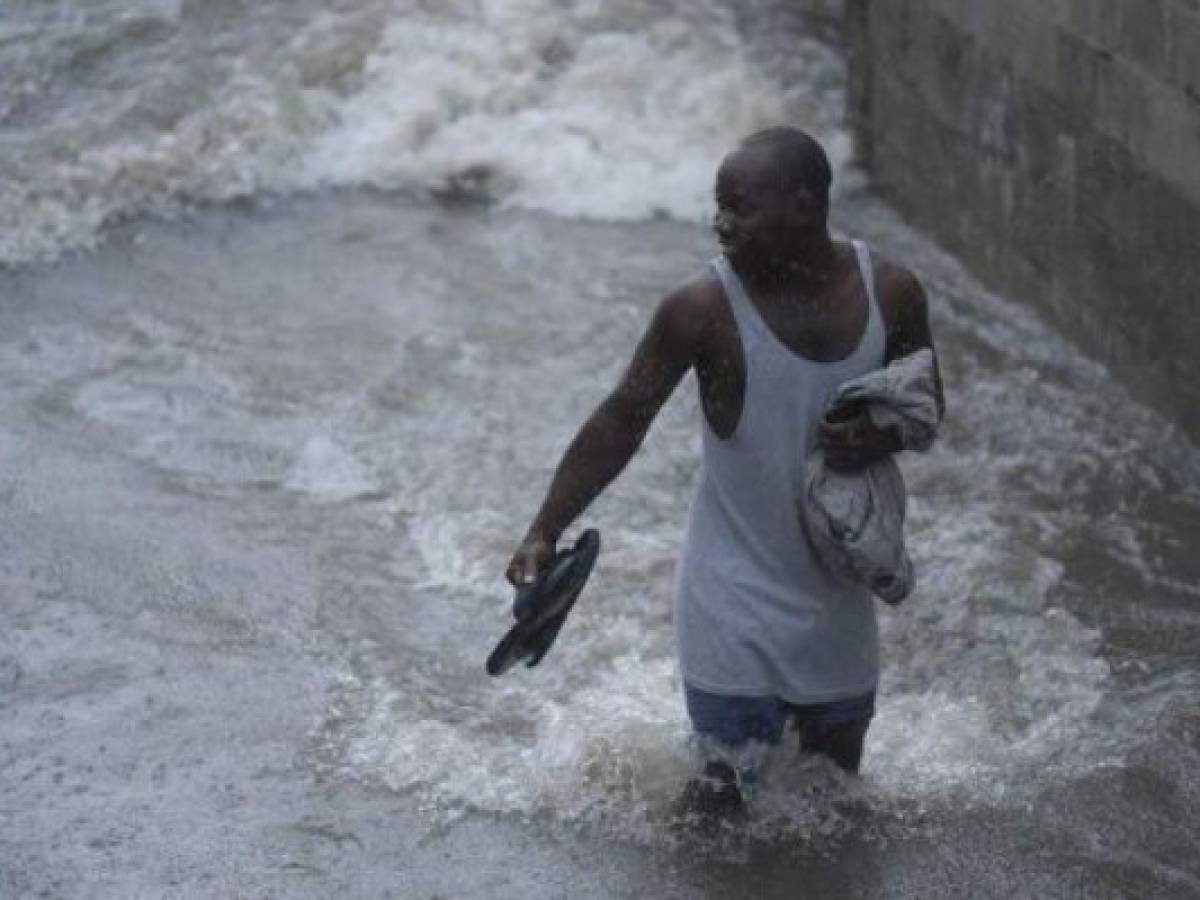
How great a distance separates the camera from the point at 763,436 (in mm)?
4531

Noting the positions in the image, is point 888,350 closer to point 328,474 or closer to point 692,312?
point 692,312

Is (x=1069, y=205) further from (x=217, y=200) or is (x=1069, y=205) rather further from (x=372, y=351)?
(x=217, y=200)

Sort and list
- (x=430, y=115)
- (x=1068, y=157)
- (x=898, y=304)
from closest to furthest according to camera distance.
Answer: (x=898, y=304) → (x=1068, y=157) → (x=430, y=115)

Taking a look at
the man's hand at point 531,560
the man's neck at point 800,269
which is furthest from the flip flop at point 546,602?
the man's neck at point 800,269

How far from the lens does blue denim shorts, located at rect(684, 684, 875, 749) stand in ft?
15.6

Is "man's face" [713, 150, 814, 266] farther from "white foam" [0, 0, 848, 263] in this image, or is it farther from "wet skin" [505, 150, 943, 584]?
"white foam" [0, 0, 848, 263]

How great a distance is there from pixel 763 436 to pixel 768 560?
27 cm

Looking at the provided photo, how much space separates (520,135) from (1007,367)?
3922mm

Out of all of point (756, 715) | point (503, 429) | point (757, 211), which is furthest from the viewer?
point (503, 429)

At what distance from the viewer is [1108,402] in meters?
8.12

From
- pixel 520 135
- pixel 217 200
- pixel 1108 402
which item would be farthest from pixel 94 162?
pixel 1108 402

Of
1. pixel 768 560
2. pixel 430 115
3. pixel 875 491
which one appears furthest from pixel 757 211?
pixel 430 115

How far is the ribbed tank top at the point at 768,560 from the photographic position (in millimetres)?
4484

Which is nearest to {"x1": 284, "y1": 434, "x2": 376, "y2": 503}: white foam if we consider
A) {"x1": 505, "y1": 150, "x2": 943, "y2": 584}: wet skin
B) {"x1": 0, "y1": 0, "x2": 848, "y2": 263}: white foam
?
{"x1": 0, "y1": 0, "x2": 848, "y2": 263}: white foam
